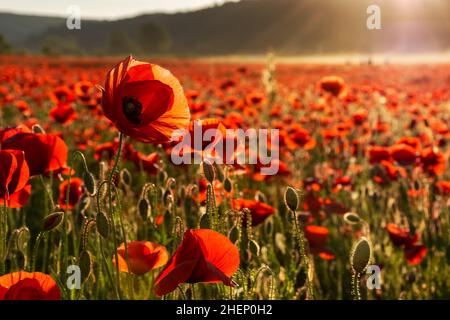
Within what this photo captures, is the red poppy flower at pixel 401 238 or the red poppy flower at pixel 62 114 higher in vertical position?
the red poppy flower at pixel 62 114

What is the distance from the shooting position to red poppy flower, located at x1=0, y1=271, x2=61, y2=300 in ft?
2.99

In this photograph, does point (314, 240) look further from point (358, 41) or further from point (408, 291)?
point (358, 41)

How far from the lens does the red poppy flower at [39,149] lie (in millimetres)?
1371

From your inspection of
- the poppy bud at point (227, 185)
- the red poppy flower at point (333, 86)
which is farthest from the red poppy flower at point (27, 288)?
the red poppy flower at point (333, 86)

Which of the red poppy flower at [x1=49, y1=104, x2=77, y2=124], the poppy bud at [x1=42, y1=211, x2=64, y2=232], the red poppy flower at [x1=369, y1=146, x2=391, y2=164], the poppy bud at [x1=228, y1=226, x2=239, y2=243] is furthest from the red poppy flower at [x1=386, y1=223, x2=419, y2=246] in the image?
the red poppy flower at [x1=49, y1=104, x2=77, y2=124]

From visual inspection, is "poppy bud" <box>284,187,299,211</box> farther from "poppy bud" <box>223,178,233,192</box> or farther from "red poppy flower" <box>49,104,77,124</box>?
"red poppy flower" <box>49,104,77,124</box>

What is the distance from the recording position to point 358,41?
10719 centimetres

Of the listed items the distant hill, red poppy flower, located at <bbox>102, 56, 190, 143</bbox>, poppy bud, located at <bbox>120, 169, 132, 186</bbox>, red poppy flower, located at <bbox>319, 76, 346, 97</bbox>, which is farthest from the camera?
the distant hill

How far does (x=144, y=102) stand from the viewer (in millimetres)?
1177

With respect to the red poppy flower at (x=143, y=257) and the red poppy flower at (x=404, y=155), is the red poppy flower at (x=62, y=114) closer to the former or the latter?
the red poppy flower at (x=404, y=155)

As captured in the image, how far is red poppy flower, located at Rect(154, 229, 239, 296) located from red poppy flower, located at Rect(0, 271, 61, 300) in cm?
17

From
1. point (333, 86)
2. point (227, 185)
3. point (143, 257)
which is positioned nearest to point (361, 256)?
point (143, 257)
